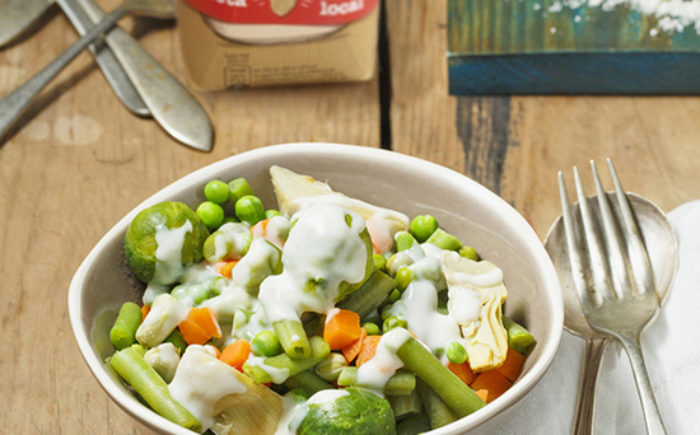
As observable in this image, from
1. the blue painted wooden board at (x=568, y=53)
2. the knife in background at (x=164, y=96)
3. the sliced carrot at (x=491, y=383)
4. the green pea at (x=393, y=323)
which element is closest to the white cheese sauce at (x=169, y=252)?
the green pea at (x=393, y=323)

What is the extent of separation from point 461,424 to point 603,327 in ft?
1.45

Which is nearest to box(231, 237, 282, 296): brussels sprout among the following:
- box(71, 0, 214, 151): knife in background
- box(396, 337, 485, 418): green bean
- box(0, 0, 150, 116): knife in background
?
box(396, 337, 485, 418): green bean

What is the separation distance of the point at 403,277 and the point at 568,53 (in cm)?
86

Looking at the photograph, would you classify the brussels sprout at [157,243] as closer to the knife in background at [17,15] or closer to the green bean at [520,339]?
the green bean at [520,339]

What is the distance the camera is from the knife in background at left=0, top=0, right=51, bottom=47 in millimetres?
1896

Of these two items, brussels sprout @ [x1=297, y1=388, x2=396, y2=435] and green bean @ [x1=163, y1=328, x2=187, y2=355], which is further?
green bean @ [x1=163, y1=328, x2=187, y2=355]

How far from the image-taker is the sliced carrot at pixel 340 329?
1026 mm

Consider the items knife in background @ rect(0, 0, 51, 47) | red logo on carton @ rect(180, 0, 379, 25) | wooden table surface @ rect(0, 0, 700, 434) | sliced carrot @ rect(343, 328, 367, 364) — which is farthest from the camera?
knife in background @ rect(0, 0, 51, 47)

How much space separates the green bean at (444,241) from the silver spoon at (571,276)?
0.23 m

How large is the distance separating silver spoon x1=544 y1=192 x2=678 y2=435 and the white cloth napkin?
0.04 feet

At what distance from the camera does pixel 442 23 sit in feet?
6.58

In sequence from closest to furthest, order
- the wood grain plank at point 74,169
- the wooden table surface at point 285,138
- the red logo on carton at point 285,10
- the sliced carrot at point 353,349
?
the sliced carrot at point 353,349 < the wood grain plank at point 74,169 < the wooden table surface at point 285,138 < the red logo on carton at point 285,10

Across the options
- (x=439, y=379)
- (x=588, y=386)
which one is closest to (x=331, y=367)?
(x=439, y=379)

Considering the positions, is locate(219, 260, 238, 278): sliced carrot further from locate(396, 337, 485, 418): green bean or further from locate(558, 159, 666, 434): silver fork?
locate(558, 159, 666, 434): silver fork
